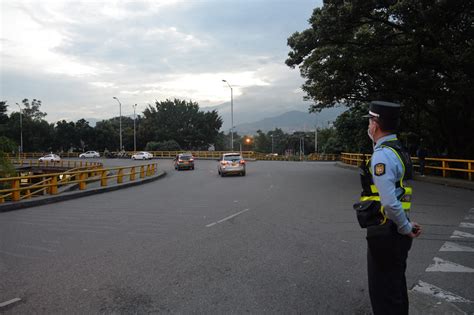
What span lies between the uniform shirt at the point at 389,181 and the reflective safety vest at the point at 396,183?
0.18 feet

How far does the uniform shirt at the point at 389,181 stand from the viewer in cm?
318

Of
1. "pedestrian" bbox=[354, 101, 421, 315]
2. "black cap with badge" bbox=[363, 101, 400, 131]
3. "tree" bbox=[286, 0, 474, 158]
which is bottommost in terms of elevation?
"pedestrian" bbox=[354, 101, 421, 315]

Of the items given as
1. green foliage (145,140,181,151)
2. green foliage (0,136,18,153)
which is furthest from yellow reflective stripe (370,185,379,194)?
green foliage (145,140,181,151)

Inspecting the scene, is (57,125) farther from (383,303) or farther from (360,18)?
(383,303)

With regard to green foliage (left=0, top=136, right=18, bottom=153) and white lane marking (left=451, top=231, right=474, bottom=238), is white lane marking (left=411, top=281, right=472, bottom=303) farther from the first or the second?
green foliage (left=0, top=136, right=18, bottom=153)

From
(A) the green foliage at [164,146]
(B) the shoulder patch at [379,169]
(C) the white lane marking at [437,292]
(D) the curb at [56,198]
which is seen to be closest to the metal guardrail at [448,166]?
(C) the white lane marking at [437,292]

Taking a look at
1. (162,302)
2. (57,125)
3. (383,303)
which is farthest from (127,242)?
(57,125)

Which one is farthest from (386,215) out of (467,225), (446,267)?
(467,225)

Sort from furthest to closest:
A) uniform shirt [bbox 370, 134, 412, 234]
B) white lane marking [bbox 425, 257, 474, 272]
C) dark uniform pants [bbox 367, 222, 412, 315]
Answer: white lane marking [bbox 425, 257, 474, 272] < dark uniform pants [bbox 367, 222, 412, 315] < uniform shirt [bbox 370, 134, 412, 234]

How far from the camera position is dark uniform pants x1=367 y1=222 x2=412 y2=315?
332 cm

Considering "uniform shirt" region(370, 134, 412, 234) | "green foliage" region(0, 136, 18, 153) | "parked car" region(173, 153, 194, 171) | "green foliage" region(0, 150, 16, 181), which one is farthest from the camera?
"parked car" region(173, 153, 194, 171)

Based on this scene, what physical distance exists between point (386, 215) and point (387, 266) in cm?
44

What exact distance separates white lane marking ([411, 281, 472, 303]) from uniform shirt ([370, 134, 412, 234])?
2.12m

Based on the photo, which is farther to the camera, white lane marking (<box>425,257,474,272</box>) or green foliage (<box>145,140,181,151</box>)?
green foliage (<box>145,140,181,151</box>)
